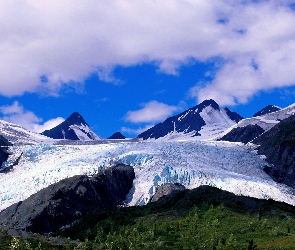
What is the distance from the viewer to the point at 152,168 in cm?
14600

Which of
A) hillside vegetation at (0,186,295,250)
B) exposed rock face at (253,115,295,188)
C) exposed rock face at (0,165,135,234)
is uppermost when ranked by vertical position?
exposed rock face at (253,115,295,188)

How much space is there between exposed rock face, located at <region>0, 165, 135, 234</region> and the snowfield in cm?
445

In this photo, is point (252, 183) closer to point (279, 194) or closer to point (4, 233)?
point (279, 194)

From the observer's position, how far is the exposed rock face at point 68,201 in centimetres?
11931

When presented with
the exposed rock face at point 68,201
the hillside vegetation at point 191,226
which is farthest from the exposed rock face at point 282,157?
the hillside vegetation at point 191,226

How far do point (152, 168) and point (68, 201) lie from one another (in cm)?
2743

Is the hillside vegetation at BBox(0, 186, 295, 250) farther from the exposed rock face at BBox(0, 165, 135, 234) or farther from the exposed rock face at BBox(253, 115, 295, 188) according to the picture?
the exposed rock face at BBox(253, 115, 295, 188)

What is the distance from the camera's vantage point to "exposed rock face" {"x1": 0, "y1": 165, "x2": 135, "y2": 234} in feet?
391

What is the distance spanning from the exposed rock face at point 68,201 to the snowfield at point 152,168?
445 cm

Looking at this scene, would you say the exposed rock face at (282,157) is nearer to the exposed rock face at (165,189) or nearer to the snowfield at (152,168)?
the snowfield at (152,168)

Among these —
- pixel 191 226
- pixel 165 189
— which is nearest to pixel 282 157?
pixel 165 189

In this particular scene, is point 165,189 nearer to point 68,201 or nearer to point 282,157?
point 68,201

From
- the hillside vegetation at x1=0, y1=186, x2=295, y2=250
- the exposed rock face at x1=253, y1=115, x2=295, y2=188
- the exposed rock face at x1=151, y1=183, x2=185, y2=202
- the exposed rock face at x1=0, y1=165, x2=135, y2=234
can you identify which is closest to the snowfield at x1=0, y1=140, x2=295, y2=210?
the exposed rock face at x1=151, y1=183, x2=185, y2=202

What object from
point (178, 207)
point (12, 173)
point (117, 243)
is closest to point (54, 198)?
point (12, 173)
